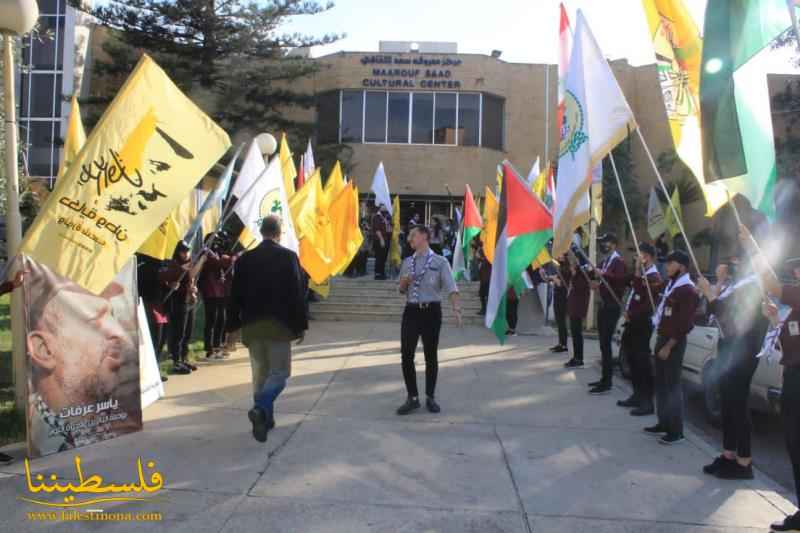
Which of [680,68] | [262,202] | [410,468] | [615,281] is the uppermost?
[680,68]

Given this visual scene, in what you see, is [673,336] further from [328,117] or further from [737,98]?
[328,117]

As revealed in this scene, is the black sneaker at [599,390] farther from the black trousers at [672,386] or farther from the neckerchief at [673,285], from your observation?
the neckerchief at [673,285]

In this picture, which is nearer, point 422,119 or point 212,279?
point 212,279

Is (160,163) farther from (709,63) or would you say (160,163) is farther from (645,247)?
(645,247)

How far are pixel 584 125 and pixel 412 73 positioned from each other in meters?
22.5

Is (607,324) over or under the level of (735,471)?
over

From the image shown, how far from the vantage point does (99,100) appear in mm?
24719

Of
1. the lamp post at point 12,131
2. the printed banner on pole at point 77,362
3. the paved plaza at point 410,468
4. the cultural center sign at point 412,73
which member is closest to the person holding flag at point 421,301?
the paved plaza at point 410,468

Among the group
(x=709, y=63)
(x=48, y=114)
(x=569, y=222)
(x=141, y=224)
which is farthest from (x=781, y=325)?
(x=48, y=114)

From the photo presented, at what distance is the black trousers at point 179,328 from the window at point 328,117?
20460 mm

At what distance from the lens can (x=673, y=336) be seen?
5.97 m

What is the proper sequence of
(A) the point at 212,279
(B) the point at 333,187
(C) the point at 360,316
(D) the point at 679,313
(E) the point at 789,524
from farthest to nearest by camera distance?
1. (C) the point at 360,316
2. (B) the point at 333,187
3. (A) the point at 212,279
4. (D) the point at 679,313
5. (E) the point at 789,524

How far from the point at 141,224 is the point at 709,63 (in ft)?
14.5

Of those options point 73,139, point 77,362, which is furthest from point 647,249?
point 73,139
